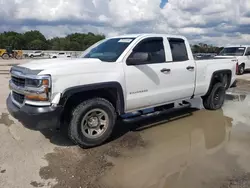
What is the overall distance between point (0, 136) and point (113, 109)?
2.28 metres

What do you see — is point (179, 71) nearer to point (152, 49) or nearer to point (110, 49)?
point (152, 49)

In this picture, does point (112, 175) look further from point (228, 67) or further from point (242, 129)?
point (228, 67)

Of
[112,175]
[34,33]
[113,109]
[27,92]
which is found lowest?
[112,175]

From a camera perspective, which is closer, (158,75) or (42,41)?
(158,75)

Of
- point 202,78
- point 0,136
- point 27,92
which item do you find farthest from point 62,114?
point 202,78

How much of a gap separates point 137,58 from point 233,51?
13.6 m

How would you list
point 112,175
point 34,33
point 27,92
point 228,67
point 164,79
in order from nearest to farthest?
point 112,175, point 27,92, point 164,79, point 228,67, point 34,33

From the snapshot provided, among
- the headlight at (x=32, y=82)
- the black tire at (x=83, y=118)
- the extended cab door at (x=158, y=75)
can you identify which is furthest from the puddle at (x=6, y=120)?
the extended cab door at (x=158, y=75)

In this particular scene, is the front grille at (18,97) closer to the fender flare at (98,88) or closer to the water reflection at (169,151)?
the fender flare at (98,88)

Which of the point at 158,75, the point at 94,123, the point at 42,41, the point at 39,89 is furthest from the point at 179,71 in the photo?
the point at 42,41

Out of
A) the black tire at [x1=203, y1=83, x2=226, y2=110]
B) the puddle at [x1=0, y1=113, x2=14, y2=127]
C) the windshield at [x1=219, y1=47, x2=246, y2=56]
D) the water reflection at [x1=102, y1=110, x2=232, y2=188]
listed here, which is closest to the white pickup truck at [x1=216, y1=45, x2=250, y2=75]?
the windshield at [x1=219, y1=47, x2=246, y2=56]

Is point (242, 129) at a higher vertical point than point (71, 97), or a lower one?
lower

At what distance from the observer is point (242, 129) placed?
5926 mm

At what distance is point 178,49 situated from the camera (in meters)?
6.15
